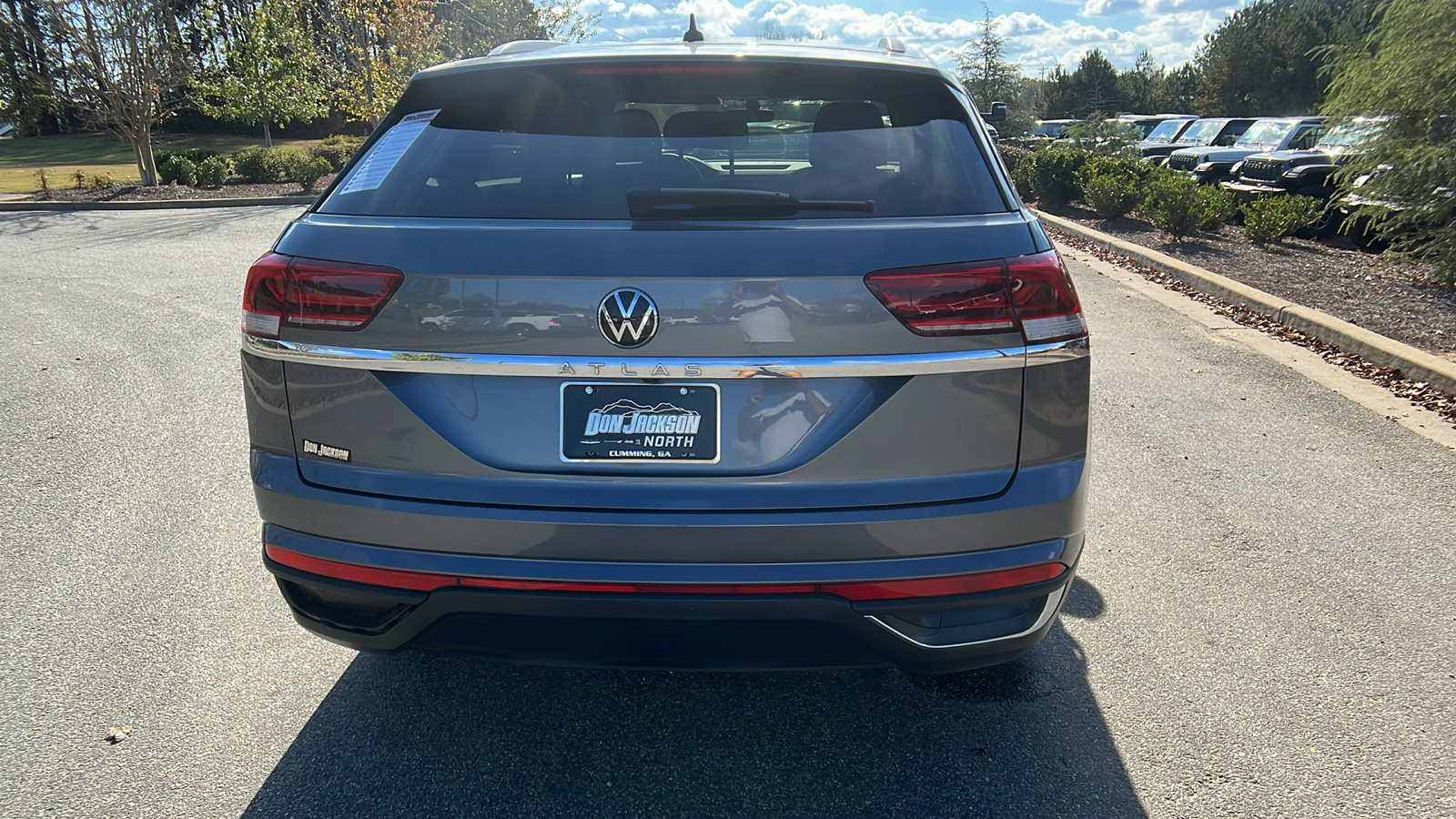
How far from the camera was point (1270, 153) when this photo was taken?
17.5m

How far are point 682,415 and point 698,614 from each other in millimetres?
443

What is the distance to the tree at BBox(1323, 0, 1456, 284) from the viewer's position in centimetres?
938

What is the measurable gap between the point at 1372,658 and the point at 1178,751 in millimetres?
1010

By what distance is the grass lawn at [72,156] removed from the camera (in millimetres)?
26312

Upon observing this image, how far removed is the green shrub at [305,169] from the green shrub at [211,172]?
57.8 inches

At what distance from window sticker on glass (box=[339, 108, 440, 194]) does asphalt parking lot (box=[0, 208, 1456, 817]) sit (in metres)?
1.50

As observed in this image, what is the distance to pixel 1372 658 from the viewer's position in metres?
3.29

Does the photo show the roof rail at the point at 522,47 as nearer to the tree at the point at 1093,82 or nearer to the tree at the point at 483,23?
the tree at the point at 483,23

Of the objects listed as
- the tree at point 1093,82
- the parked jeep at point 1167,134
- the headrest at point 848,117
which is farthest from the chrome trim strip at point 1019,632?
Answer: the tree at point 1093,82

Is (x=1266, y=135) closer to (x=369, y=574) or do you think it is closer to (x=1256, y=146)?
(x=1256, y=146)

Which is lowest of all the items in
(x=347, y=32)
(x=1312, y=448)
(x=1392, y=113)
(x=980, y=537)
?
(x=1312, y=448)

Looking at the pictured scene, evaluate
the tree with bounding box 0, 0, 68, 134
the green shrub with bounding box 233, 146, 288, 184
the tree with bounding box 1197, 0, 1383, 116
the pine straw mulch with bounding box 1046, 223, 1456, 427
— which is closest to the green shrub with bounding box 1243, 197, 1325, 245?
the pine straw mulch with bounding box 1046, 223, 1456, 427

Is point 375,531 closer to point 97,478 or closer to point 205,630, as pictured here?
point 205,630

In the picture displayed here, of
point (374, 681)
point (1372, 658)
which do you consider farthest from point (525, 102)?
point (1372, 658)
